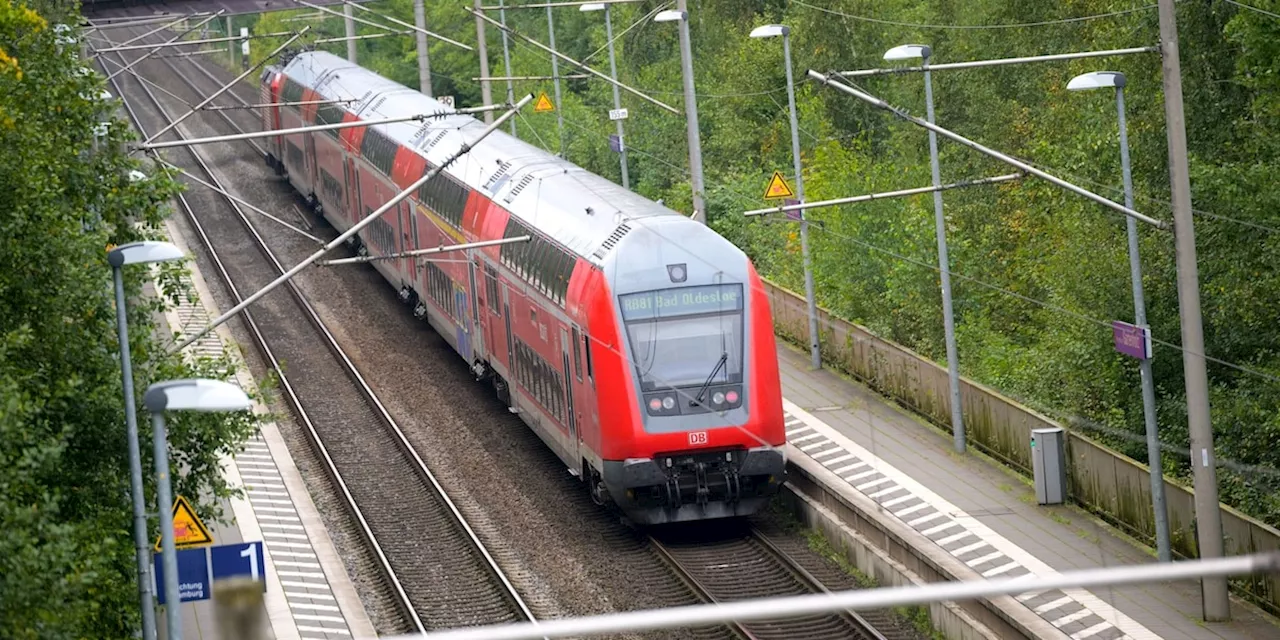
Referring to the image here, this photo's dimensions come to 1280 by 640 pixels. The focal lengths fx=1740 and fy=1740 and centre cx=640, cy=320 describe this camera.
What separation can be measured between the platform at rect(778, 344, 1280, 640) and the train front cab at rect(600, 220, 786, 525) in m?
2.78

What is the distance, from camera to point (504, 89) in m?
56.5

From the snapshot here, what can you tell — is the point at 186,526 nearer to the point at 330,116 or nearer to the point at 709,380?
the point at 709,380

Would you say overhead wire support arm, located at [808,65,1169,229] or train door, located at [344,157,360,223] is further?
train door, located at [344,157,360,223]

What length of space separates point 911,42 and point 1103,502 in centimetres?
1926

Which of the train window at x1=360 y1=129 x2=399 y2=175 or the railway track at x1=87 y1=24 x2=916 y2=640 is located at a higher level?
the train window at x1=360 y1=129 x2=399 y2=175

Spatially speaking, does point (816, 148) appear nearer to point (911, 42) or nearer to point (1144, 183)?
point (911, 42)

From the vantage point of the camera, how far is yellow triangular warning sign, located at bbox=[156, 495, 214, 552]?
18062mm

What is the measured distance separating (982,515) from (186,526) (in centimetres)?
1101

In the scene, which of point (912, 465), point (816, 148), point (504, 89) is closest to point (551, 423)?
point (912, 465)

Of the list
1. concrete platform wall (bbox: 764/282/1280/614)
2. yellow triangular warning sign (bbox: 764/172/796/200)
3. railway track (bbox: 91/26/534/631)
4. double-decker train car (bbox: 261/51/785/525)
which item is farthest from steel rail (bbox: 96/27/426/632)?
concrete platform wall (bbox: 764/282/1280/614)

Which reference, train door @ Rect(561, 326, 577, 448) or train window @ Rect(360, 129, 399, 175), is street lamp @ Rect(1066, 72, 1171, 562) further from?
train window @ Rect(360, 129, 399, 175)

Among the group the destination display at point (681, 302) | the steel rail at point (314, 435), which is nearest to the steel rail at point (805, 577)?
the destination display at point (681, 302)

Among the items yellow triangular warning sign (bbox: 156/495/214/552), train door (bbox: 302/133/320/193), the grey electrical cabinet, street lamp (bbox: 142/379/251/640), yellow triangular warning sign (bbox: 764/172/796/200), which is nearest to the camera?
street lamp (bbox: 142/379/251/640)

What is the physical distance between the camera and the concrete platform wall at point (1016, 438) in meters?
20.5
